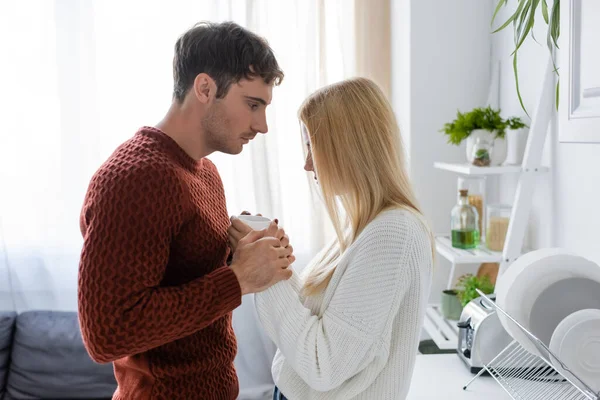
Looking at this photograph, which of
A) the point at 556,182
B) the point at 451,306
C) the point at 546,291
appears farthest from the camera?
the point at 451,306

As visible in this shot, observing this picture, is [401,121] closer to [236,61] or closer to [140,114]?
[140,114]

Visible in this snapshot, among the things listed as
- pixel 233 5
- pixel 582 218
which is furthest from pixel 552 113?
pixel 233 5

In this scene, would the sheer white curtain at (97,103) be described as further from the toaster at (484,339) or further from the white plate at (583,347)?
the white plate at (583,347)

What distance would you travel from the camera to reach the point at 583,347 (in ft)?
3.80

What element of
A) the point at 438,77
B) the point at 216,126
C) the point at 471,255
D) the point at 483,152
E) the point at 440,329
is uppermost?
the point at 438,77

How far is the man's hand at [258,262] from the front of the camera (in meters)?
1.14

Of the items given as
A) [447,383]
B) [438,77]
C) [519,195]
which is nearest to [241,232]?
[447,383]

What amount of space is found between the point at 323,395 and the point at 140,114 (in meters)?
1.87

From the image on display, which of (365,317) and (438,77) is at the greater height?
(438,77)

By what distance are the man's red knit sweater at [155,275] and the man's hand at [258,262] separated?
0.02m

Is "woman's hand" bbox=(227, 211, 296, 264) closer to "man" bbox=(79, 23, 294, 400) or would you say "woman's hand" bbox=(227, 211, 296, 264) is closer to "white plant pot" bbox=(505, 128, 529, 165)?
"man" bbox=(79, 23, 294, 400)

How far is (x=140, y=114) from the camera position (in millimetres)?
2762

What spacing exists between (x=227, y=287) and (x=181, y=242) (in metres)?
0.12

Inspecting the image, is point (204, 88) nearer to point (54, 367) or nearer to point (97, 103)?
point (97, 103)
